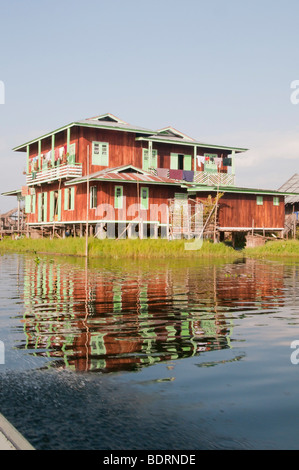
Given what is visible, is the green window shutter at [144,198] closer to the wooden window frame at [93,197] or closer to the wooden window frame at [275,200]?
the wooden window frame at [93,197]

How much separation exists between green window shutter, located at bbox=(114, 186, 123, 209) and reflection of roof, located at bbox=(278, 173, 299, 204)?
16.2 meters

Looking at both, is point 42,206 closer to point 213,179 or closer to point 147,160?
point 147,160

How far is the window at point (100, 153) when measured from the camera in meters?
40.2

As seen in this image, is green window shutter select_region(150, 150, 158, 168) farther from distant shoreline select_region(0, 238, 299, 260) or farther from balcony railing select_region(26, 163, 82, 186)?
distant shoreline select_region(0, 238, 299, 260)

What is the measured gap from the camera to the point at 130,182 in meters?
37.3

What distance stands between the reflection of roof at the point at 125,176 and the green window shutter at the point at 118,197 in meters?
1.00

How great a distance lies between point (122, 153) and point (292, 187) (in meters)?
16.3

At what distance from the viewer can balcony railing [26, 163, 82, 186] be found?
3950 centimetres

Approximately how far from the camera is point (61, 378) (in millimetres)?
5824

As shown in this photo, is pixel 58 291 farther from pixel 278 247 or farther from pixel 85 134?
pixel 85 134

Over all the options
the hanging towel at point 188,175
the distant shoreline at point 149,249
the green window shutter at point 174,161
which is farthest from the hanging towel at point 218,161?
the distant shoreline at point 149,249

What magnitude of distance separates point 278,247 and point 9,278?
74.8 feet

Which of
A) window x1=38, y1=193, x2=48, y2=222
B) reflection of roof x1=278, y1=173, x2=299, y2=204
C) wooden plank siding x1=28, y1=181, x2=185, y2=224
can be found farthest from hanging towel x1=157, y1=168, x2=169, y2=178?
reflection of roof x1=278, y1=173, x2=299, y2=204

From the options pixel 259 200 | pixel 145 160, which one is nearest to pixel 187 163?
pixel 145 160
